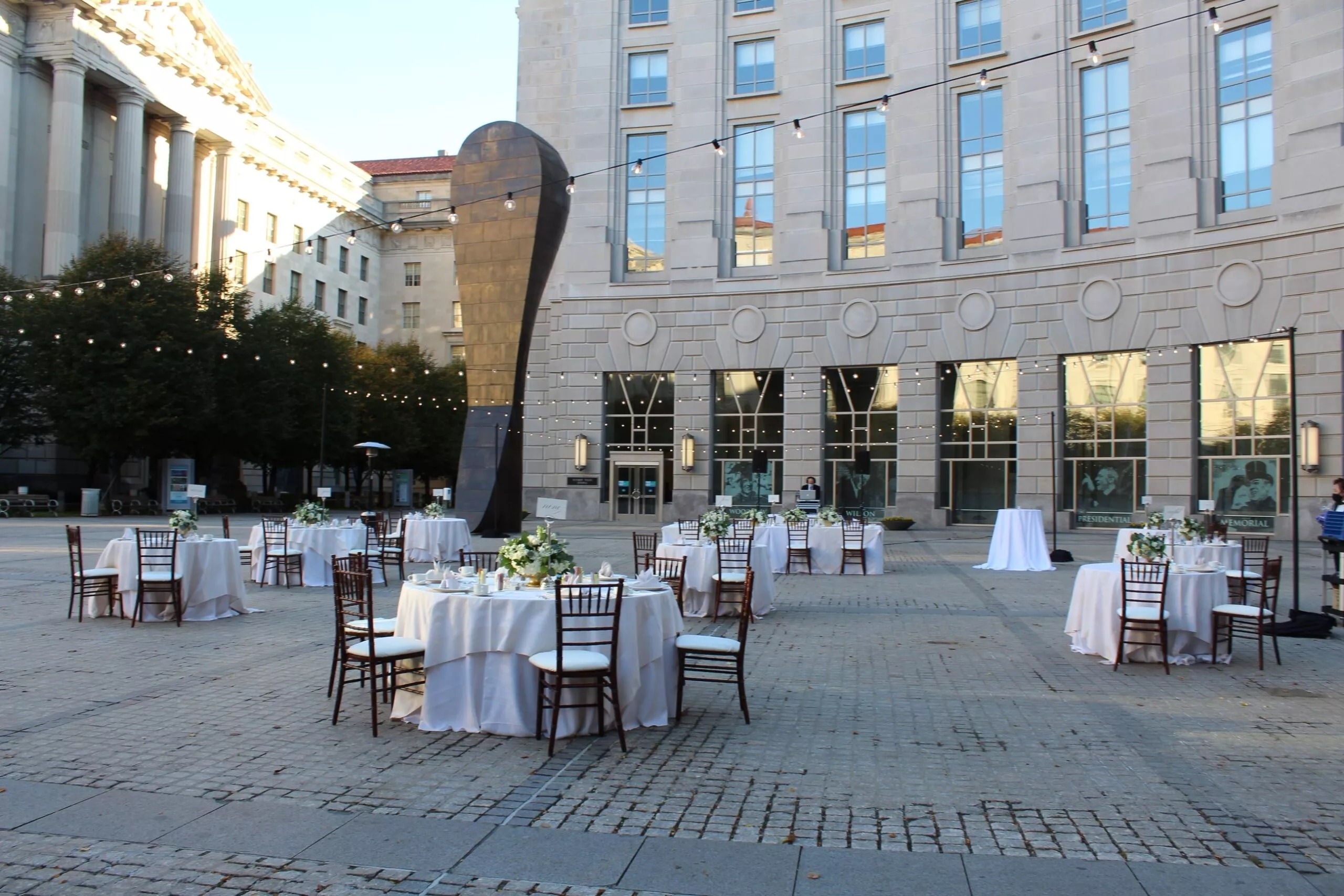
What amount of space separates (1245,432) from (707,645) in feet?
93.9

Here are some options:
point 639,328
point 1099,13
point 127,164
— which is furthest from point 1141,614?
point 127,164

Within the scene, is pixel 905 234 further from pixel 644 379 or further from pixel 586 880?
pixel 586 880

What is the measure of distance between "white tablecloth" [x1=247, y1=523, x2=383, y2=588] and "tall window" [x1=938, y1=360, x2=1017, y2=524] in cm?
2400

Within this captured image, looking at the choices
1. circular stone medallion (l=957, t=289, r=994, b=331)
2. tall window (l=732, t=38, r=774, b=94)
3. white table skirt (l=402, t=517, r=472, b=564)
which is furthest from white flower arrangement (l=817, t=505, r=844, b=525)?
tall window (l=732, t=38, r=774, b=94)

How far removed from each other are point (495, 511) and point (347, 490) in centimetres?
3875

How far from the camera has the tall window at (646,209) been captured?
40.1 metres

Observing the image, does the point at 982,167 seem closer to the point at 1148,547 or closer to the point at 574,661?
the point at 1148,547

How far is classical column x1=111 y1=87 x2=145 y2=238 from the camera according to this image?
49.0m

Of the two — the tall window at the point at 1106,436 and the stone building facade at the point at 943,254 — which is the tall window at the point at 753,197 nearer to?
the stone building facade at the point at 943,254

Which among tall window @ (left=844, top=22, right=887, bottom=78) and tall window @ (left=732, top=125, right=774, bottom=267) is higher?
tall window @ (left=844, top=22, right=887, bottom=78)

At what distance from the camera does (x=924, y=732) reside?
750cm

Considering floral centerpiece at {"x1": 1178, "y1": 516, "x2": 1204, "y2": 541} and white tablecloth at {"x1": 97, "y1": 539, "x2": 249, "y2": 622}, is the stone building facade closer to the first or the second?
floral centerpiece at {"x1": 1178, "y1": 516, "x2": 1204, "y2": 541}

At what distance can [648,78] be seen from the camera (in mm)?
40938

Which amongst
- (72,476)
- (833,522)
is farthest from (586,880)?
(72,476)
